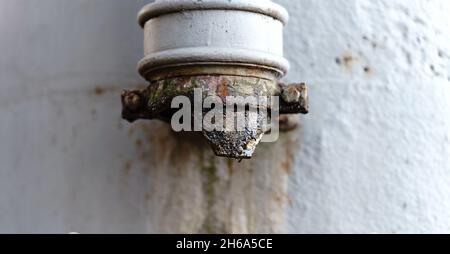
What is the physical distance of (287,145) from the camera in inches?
61.0

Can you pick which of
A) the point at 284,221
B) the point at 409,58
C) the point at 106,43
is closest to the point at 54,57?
the point at 106,43

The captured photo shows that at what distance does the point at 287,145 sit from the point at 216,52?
0.27 meters

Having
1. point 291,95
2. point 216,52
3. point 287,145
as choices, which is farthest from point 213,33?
point 287,145

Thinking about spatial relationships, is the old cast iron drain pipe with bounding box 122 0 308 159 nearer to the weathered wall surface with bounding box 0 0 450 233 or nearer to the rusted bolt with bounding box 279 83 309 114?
the rusted bolt with bounding box 279 83 309 114

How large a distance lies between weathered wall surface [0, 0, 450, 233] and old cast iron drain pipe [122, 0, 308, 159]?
0.16 m

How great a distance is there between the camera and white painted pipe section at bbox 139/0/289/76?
53.3 inches

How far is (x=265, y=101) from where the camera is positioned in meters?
1.39

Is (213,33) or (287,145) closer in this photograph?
(213,33)

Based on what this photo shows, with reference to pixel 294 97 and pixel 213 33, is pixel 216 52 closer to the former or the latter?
pixel 213 33

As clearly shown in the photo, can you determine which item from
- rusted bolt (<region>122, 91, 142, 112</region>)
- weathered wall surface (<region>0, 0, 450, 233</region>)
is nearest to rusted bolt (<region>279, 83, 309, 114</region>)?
weathered wall surface (<region>0, 0, 450, 233</region>)

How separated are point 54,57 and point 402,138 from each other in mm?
579
